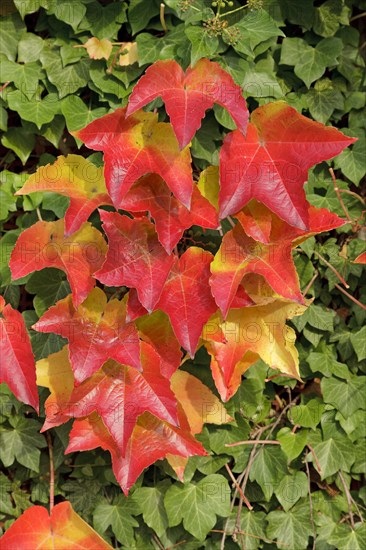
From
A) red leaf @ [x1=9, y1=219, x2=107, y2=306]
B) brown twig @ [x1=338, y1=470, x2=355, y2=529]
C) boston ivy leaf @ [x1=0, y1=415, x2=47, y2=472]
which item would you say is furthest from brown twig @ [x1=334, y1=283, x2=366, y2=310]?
boston ivy leaf @ [x1=0, y1=415, x2=47, y2=472]

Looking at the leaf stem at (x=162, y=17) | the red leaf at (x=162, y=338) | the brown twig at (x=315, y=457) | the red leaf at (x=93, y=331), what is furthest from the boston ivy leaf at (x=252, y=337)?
the leaf stem at (x=162, y=17)

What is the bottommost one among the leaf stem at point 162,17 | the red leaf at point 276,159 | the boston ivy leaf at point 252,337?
the boston ivy leaf at point 252,337

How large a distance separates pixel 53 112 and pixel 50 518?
957 millimetres

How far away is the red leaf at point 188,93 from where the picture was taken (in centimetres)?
115

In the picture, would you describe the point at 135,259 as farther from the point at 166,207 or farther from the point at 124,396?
the point at 124,396

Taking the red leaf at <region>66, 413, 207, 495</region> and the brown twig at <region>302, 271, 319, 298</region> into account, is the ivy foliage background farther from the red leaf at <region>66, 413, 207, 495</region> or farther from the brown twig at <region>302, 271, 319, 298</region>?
the red leaf at <region>66, 413, 207, 495</region>

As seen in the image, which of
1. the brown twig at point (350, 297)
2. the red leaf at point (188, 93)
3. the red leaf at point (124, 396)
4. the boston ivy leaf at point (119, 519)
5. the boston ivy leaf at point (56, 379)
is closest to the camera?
the red leaf at point (188, 93)

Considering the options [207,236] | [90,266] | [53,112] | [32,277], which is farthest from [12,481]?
[53,112]

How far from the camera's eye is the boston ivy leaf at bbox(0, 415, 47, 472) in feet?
5.16

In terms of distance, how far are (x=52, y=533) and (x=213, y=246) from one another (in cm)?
78

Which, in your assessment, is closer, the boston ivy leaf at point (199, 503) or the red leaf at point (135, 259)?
the red leaf at point (135, 259)

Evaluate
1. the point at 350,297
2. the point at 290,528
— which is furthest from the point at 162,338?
the point at 290,528

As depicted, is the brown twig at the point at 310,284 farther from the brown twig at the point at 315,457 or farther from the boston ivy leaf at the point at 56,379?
the boston ivy leaf at the point at 56,379

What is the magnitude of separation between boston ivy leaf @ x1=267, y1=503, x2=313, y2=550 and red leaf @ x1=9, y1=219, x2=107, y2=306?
0.86 m
